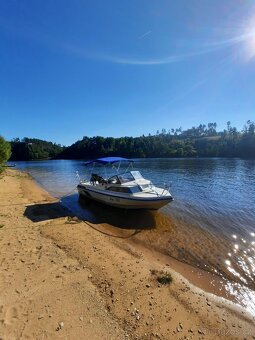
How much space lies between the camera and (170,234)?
13.5 meters

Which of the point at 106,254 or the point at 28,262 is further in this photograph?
the point at 106,254

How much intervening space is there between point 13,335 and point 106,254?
5.11 meters

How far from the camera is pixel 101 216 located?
16.9m

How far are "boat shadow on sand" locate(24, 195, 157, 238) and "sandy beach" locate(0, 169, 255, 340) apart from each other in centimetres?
306

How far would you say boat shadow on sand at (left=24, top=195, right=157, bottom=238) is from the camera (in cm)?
1436

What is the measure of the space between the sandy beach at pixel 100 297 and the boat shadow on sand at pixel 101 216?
10.1 ft

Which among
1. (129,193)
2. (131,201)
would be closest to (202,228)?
(131,201)

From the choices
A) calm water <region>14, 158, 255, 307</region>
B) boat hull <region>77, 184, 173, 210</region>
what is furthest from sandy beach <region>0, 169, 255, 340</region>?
boat hull <region>77, 184, 173, 210</region>

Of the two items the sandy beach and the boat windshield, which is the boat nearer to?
the boat windshield

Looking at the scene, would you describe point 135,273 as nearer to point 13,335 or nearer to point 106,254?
point 106,254

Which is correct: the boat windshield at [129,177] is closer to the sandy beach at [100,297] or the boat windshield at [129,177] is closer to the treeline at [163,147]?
the sandy beach at [100,297]

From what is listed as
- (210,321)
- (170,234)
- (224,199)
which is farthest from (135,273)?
(224,199)

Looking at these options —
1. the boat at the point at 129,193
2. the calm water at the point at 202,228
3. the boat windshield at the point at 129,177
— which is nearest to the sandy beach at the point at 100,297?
the calm water at the point at 202,228

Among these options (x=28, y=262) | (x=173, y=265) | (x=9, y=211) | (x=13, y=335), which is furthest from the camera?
(x=9, y=211)
